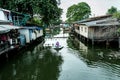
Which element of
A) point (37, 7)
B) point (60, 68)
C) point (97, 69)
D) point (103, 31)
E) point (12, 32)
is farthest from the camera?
point (37, 7)

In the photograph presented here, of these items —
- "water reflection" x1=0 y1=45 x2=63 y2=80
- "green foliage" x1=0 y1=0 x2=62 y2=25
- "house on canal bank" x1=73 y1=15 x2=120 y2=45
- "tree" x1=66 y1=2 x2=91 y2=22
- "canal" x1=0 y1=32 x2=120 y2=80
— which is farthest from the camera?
"tree" x1=66 y1=2 x2=91 y2=22

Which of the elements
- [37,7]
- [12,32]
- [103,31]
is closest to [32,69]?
[12,32]

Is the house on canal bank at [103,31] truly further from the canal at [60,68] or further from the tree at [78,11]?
the tree at [78,11]

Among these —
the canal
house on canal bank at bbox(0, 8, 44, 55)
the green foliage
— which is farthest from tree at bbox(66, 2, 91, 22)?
the canal

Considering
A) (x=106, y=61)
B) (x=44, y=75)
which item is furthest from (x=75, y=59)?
(x=44, y=75)

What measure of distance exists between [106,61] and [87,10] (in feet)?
200

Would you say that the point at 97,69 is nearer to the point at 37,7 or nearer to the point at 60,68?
the point at 60,68

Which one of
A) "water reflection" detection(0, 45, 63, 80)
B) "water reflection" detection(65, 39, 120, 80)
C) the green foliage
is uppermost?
the green foliage

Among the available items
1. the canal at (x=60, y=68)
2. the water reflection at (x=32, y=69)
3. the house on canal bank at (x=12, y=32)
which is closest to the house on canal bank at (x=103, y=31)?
the house on canal bank at (x=12, y=32)

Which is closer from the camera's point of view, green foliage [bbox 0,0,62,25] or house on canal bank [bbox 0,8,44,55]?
house on canal bank [bbox 0,8,44,55]

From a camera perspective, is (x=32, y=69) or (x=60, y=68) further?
(x=32, y=69)

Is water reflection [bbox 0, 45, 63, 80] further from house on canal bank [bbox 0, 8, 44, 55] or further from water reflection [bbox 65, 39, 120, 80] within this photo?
water reflection [bbox 65, 39, 120, 80]

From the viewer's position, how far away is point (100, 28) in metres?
32.0

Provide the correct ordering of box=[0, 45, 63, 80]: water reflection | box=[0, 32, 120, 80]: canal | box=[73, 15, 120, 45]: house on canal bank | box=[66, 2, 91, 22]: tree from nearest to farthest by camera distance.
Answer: box=[0, 32, 120, 80]: canal → box=[0, 45, 63, 80]: water reflection → box=[73, 15, 120, 45]: house on canal bank → box=[66, 2, 91, 22]: tree
